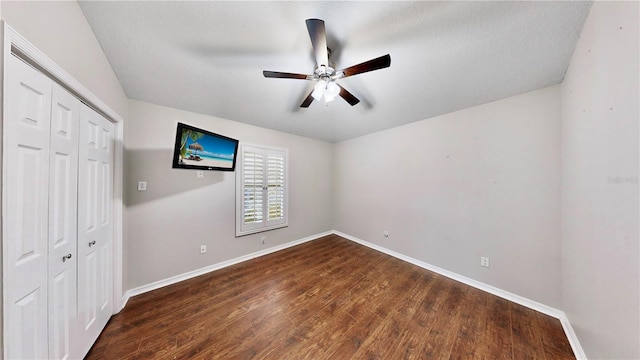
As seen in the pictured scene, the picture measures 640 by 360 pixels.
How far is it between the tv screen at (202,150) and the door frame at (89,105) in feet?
1.65

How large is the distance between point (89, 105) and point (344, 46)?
213cm

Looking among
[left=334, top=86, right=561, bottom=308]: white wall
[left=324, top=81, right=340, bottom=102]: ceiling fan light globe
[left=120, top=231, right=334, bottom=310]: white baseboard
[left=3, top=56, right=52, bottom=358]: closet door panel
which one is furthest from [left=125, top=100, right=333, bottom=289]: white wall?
[left=334, top=86, right=561, bottom=308]: white wall

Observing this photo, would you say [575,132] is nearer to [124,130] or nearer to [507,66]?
[507,66]

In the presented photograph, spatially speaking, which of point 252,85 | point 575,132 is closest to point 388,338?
point 575,132

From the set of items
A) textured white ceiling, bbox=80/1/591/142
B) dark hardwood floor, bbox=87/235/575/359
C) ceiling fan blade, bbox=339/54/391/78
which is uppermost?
textured white ceiling, bbox=80/1/591/142

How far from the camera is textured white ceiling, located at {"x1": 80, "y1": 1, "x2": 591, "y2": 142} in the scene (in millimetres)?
1189

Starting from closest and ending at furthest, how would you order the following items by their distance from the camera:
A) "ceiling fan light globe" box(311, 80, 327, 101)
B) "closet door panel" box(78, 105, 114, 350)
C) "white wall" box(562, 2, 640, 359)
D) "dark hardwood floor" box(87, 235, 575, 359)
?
"white wall" box(562, 2, 640, 359)
"closet door panel" box(78, 105, 114, 350)
"dark hardwood floor" box(87, 235, 575, 359)
"ceiling fan light globe" box(311, 80, 327, 101)

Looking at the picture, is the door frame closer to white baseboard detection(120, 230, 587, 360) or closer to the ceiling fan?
white baseboard detection(120, 230, 587, 360)

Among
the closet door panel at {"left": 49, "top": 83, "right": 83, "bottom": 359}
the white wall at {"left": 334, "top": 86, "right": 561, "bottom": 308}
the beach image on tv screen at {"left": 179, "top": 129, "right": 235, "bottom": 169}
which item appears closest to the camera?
the closet door panel at {"left": 49, "top": 83, "right": 83, "bottom": 359}

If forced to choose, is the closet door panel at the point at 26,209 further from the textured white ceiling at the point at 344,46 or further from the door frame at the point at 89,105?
the textured white ceiling at the point at 344,46

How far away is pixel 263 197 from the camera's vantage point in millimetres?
3250

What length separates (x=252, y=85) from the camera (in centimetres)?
201

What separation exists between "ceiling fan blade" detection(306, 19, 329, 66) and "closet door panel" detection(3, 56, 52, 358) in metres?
1.43

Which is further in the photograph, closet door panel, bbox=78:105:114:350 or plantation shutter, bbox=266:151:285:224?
plantation shutter, bbox=266:151:285:224
